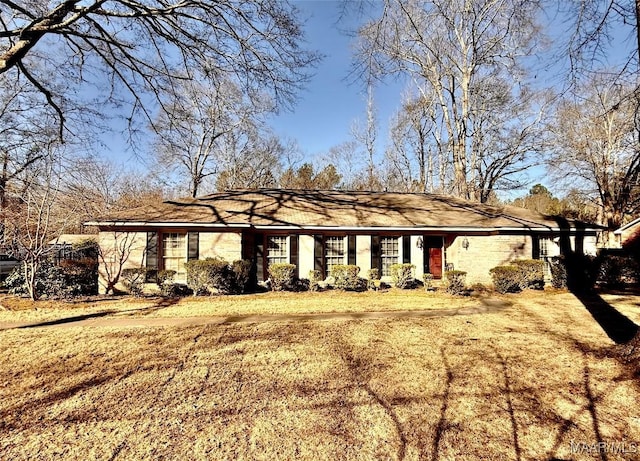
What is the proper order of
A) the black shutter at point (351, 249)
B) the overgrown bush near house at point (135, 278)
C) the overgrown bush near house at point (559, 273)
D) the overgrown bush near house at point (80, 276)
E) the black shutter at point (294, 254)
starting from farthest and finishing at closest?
the black shutter at point (351, 249) < the black shutter at point (294, 254) < the overgrown bush near house at point (559, 273) < the overgrown bush near house at point (135, 278) < the overgrown bush near house at point (80, 276)

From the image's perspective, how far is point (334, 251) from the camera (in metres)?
13.1

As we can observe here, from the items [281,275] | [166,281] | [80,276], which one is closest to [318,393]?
[281,275]

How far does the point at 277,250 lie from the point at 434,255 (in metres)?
7.13

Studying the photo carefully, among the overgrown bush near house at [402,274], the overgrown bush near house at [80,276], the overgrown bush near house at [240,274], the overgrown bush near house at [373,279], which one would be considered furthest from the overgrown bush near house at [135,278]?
the overgrown bush near house at [402,274]

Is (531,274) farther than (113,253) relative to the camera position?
Yes

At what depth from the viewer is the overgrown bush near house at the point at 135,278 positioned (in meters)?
10.8

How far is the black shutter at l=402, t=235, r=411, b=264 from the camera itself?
13195mm

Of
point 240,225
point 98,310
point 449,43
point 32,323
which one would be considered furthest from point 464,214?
point 32,323

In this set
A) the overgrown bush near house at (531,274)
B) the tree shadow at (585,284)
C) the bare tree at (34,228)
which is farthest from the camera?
the overgrown bush near house at (531,274)

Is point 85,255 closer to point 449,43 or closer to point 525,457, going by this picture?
point 525,457

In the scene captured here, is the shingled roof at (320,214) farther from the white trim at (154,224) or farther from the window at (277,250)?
the window at (277,250)

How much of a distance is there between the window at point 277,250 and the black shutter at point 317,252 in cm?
117

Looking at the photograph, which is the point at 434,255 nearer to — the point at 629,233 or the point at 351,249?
the point at 351,249

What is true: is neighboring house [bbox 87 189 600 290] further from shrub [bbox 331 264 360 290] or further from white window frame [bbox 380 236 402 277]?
shrub [bbox 331 264 360 290]
